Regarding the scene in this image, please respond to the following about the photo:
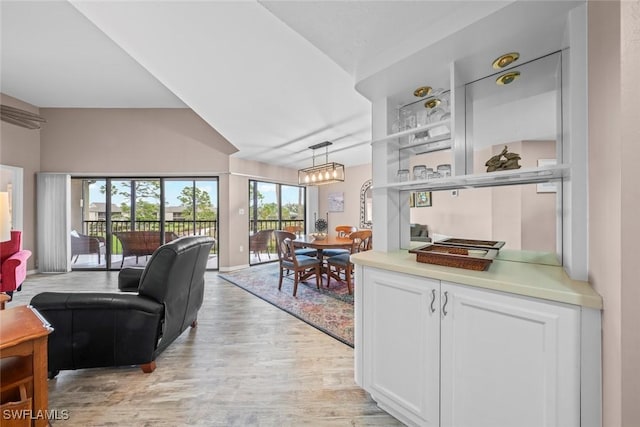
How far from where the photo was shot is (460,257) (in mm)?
1234

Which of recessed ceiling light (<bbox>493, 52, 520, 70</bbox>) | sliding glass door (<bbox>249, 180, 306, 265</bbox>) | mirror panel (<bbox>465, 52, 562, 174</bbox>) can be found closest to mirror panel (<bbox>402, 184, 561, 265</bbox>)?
mirror panel (<bbox>465, 52, 562, 174</bbox>)

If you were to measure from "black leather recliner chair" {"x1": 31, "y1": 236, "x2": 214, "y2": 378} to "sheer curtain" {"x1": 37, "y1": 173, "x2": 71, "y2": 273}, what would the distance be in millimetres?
4434

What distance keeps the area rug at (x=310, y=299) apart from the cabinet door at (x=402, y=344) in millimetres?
845

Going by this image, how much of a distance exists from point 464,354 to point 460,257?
0.43 meters

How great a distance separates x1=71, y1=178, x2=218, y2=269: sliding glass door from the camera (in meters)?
5.10

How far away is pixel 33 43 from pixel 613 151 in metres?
5.54

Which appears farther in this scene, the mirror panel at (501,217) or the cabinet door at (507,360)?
the mirror panel at (501,217)

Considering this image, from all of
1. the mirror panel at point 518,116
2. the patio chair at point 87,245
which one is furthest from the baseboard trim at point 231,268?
the mirror panel at point 518,116

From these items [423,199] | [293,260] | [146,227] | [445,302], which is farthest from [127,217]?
[445,302]

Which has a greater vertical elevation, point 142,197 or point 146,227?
point 142,197

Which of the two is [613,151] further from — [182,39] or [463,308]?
[182,39]

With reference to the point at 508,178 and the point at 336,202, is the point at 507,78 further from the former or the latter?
the point at 336,202

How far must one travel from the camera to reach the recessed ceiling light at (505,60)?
4.31 ft

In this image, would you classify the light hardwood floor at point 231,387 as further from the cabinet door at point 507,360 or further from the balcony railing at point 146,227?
the balcony railing at point 146,227
